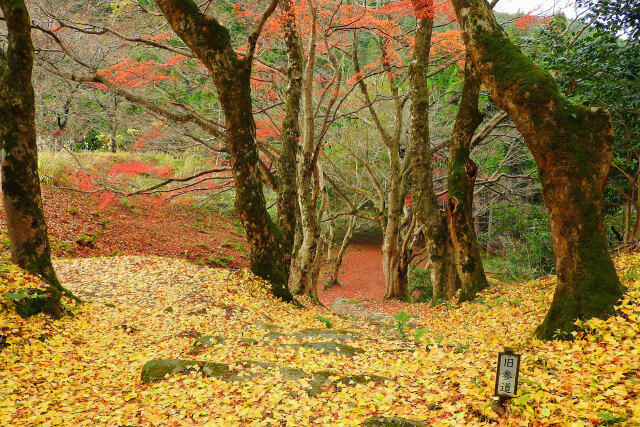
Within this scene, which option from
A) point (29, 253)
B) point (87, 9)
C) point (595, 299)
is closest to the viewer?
point (595, 299)

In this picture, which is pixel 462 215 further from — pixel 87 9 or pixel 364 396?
pixel 87 9

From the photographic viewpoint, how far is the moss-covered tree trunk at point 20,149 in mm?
5805

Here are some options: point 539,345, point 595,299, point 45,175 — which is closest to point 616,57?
point 595,299

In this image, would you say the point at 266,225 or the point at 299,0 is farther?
the point at 299,0

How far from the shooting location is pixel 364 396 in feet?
12.0

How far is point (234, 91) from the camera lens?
7008mm

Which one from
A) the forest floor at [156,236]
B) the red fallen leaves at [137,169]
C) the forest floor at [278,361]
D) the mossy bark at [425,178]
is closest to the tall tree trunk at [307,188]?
the forest floor at [278,361]

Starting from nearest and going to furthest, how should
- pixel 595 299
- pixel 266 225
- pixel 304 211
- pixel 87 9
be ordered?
pixel 595 299, pixel 266 225, pixel 304 211, pixel 87 9

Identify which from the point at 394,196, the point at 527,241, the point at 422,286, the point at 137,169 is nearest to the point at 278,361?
the point at 394,196

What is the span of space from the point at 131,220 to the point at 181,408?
1494 centimetres

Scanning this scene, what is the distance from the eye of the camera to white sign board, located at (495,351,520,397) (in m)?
3.00

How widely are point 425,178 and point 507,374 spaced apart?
22.8 feet

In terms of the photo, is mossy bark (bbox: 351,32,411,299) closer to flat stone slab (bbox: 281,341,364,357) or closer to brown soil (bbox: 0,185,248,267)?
brown soil (bbox: 0,185,248,267)

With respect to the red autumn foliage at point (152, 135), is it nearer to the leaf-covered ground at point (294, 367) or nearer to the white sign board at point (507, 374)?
the leaf-covered ground at point (294, 367)
